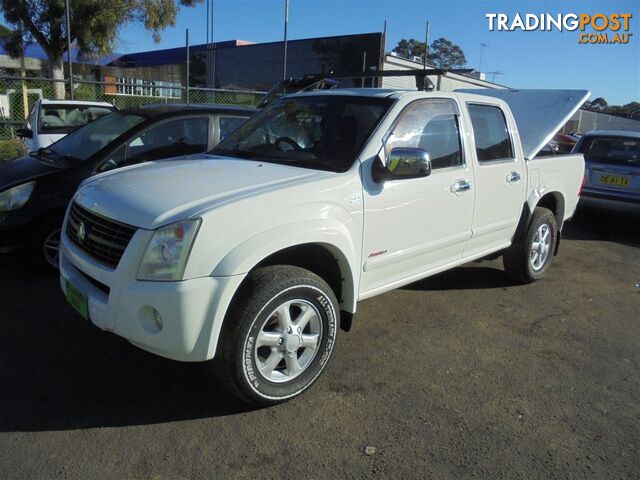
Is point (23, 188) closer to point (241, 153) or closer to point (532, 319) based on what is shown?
point (241, 153)

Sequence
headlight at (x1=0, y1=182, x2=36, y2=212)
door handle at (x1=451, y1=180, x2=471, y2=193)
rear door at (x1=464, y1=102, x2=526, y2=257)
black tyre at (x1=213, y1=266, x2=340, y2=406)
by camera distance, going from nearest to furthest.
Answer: black tyre at (x1=213, y1=266, x2=340, y2=406)
door handle at (x1=451, y1=180, x2=471, y2=193)
rear door at (x1=464, y1=102, x2=526, y2=257)
headlight at (x1=0, y1=182, x2=36, y2=212)

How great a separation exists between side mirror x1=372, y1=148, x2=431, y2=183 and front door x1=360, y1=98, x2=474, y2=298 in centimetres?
6

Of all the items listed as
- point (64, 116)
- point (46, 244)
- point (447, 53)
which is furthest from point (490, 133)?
point (447, 53)

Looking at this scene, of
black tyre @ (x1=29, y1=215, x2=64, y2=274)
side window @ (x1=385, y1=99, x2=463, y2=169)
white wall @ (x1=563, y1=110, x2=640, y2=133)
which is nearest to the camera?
side window @ (x1=385, y1=99, x2=463, y2=169)

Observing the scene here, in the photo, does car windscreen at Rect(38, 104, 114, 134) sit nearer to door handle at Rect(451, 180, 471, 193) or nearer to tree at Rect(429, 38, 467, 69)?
door handle at Rect(451, 180, 471, 193)

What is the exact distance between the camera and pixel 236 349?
2.87m

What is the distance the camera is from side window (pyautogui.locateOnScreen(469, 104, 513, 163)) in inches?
181

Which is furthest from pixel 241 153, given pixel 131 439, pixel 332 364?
pixel 131 439

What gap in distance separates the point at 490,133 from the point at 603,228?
528 cm

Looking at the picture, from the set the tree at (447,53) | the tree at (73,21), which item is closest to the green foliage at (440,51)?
the tree at (447,53)

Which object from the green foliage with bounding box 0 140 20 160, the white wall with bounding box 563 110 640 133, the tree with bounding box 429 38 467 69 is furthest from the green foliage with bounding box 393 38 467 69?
the green foliage with bounding box 0 140 20 160

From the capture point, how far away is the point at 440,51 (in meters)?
64.6

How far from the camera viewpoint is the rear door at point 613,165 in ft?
26.8

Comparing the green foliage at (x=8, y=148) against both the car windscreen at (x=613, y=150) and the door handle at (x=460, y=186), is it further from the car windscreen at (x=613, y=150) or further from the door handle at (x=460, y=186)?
the car windscreen at (x=613, y=150)
